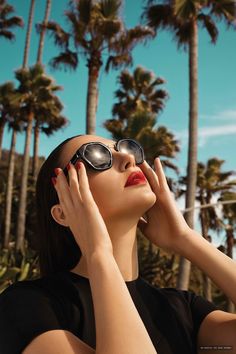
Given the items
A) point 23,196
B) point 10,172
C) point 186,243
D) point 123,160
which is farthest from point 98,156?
point 10,172

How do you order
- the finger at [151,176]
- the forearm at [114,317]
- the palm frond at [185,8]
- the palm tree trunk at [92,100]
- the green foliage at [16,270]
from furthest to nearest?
the palm frond at [185,8], the palm tree trunk at [92,100], the green foliage at [16,270], the finger at [151,176], the forearm at [114,317]

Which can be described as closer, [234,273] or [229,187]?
[234,273]

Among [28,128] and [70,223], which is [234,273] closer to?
[70,223]

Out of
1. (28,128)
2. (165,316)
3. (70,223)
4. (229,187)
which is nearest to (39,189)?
(70,223)

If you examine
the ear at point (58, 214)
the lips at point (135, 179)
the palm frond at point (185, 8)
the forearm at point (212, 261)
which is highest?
the palm frond at point (185, 8)

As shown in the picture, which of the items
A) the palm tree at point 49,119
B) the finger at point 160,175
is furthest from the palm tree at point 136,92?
the finger at point 160,175

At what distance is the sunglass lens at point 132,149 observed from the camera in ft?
5.47

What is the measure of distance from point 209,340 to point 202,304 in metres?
0.16

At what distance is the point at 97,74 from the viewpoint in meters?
12.7

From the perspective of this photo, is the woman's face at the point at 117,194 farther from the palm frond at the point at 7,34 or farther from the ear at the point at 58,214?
the palm frond at the point at 7,34

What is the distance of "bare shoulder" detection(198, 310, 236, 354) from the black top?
0.10ft

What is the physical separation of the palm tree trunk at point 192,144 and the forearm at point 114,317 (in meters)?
11.1

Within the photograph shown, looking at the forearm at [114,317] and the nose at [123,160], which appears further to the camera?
the nose at [123,160]

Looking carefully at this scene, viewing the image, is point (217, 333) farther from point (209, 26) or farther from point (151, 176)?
point (209, 26)
